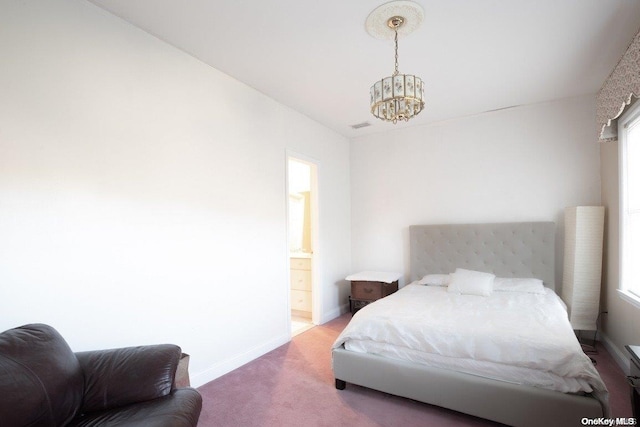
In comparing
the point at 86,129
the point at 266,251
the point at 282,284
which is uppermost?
the point at 86,129

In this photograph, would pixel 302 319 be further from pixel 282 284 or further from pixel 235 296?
pixel 235 296

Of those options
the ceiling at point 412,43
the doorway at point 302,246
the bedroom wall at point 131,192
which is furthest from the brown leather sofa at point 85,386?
the doorway at point 302,246

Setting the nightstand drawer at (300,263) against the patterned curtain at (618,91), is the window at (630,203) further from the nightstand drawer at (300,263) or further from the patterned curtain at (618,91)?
the nightstand drawer at (300,263)

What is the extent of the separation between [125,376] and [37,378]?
1.15ft

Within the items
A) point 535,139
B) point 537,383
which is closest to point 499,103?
point 535,139

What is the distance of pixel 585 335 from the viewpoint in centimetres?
331

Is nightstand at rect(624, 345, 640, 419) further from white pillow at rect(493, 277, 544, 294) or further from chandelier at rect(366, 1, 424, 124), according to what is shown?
white pillow at rect(493, 277, 544, 294)

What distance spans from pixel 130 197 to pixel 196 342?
1.26 m

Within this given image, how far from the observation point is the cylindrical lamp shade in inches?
124

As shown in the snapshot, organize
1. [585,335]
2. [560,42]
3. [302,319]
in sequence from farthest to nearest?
[302,319] → [585,335] → [560,42]

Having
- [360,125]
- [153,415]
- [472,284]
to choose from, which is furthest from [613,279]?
[153,415]

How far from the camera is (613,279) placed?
10.0 feet

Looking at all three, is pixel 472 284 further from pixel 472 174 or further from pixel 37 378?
pixel 37 378

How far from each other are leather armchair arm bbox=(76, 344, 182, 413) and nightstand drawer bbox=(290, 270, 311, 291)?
2.76 metres
